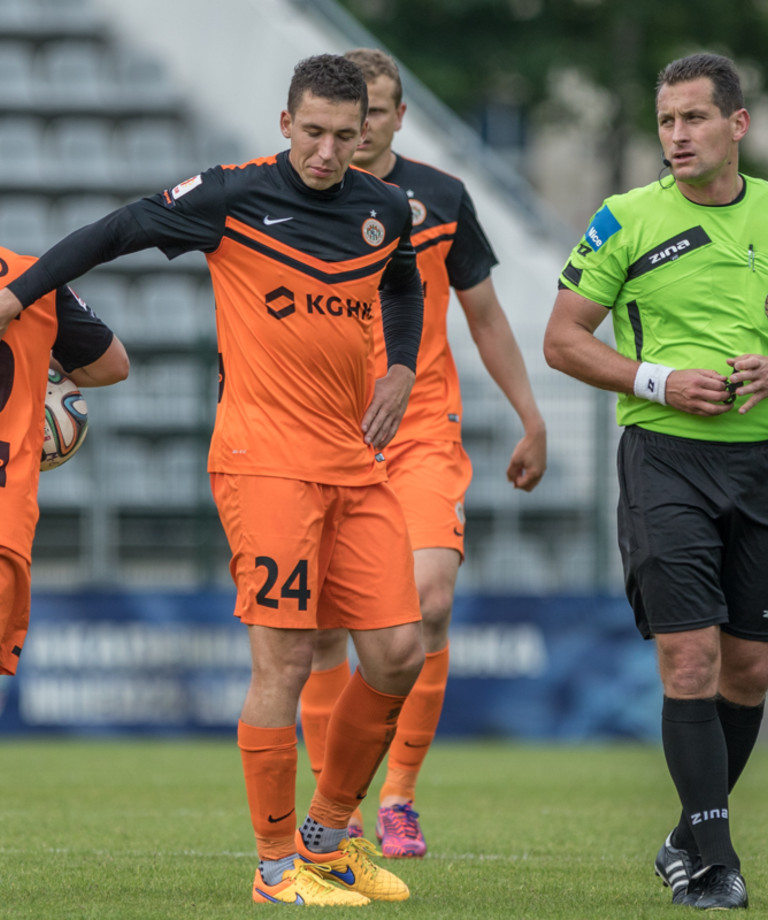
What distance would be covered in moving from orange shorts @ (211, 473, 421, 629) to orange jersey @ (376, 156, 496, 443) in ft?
4.31

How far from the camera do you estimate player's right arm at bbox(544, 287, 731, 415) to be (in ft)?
14.8

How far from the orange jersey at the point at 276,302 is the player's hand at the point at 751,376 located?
3.72 feet

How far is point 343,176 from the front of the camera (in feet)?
14.8

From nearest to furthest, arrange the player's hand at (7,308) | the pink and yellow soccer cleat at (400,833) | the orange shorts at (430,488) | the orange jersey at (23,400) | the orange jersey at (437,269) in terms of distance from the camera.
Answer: the player's hand at (7,308), the orange jersey at (23,400), the pink and yellow soccer cleat at (400,833), the orange shorts at (430,488), the orange jersey at (437,269)

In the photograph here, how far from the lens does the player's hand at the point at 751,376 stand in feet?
14.8

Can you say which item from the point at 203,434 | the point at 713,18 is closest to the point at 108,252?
the point at 203,434

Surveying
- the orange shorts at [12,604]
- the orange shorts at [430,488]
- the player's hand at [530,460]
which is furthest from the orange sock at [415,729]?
the orange shorts at [12,604]

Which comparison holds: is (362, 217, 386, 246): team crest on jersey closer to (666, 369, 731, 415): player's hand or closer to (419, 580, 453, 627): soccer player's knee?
(666, 369, 731, 415): player's hand

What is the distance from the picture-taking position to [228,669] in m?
12.1

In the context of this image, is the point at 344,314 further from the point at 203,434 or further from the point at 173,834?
the point at 203,434

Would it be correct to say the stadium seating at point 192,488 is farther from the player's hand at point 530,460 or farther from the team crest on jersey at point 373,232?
the team crest on jersey at point 373,232

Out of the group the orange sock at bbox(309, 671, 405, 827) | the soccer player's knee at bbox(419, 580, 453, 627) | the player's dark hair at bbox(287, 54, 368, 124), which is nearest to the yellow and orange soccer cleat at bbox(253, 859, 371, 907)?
the orange sock at bbox(309, 671, 405, 827)

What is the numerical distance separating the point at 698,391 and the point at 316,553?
123 centimetres

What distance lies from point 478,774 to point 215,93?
496 inches
